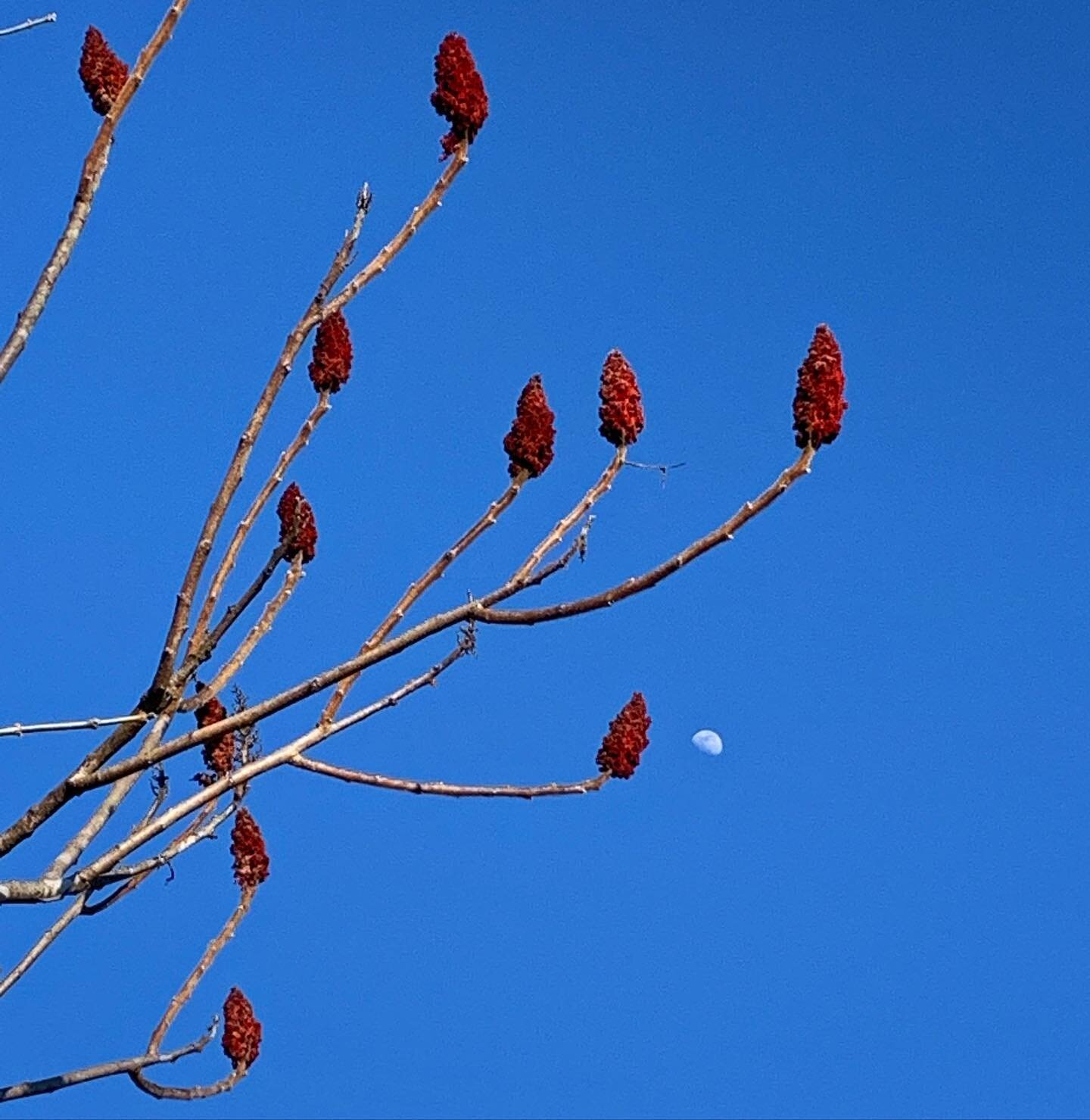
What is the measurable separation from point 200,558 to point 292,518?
931 millimetres

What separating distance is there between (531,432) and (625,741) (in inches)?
57.4

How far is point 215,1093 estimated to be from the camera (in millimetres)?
6281

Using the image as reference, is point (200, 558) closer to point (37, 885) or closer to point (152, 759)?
point (152, 759)

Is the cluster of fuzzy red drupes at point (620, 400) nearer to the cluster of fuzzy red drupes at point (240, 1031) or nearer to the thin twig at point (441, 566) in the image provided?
the thin twig at point (441, 566)

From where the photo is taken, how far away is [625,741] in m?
5.25

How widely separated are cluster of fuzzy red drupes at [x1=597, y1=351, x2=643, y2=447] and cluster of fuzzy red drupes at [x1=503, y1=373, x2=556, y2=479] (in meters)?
0.17

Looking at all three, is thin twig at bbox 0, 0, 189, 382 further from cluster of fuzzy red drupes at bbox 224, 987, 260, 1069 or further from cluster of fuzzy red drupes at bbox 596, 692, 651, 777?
cluster of fuzzy red drupes at bbox 224, 987, 260, 1069

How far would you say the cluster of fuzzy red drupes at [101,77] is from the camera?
15.3 feet

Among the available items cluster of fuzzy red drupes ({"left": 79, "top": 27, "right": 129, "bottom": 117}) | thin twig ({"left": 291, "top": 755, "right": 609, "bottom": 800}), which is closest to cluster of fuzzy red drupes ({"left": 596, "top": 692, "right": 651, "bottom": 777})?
thin twig ({"left": 291, "top": 755, "right": 609, "bottom": 800})

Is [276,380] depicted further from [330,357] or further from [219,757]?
[219,757]

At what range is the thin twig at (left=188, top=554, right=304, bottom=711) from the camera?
4.84 m

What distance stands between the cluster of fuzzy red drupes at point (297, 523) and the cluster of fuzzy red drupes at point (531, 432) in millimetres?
1185

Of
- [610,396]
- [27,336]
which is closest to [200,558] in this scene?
[27,336]

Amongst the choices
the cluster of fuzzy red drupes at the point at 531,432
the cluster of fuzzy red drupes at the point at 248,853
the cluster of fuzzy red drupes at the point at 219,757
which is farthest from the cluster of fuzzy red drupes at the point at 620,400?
the cluster of fuzzy red drupes at the point at 248,853
